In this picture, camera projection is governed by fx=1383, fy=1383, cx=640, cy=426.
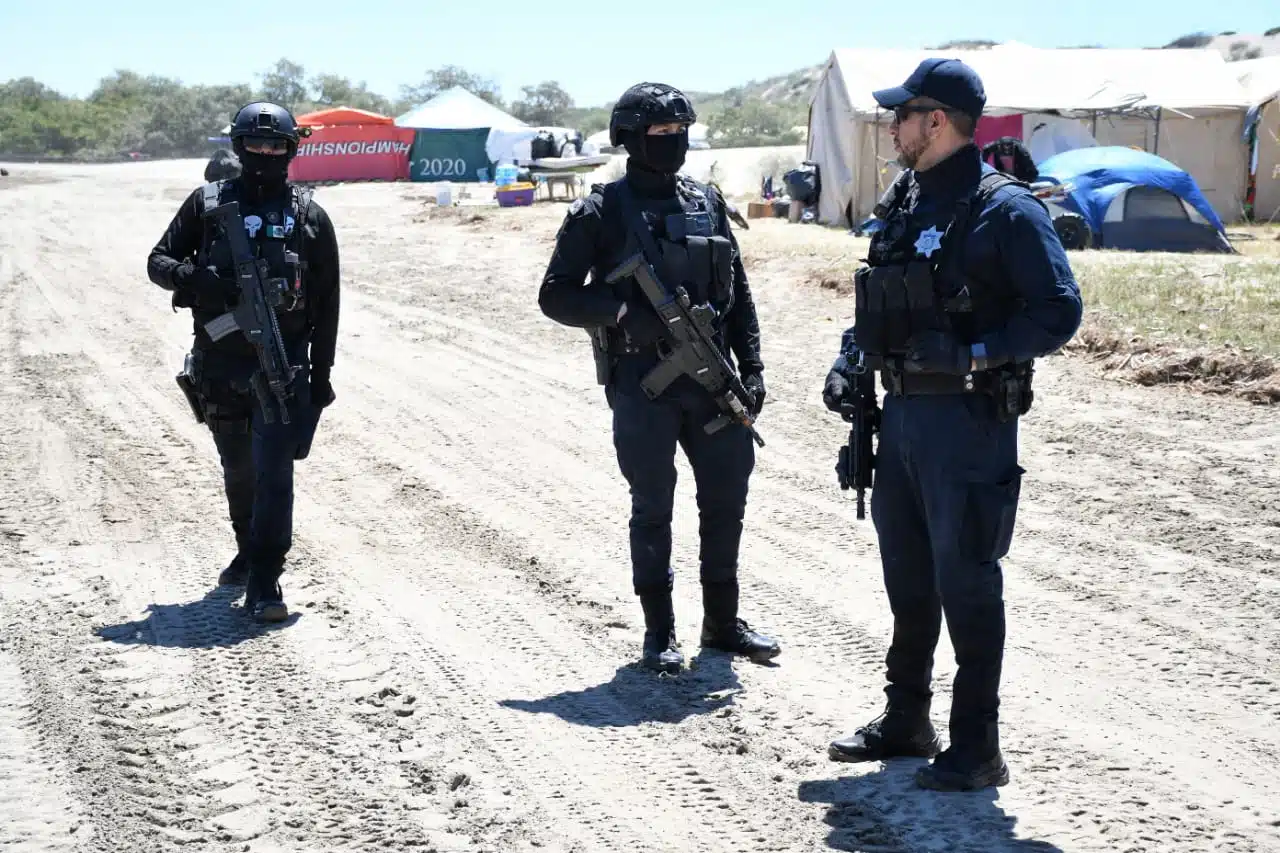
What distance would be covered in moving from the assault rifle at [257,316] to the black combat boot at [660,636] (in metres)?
1.76

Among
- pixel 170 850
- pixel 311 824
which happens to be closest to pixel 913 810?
pixel 311 824

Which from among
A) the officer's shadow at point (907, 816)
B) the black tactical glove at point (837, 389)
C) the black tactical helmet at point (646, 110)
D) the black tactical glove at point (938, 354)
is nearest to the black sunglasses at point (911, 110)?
the black tactical glove at point (938, 354)

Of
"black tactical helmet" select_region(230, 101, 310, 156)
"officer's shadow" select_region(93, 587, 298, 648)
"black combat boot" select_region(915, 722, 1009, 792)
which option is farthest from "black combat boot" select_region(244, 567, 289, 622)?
"black combat boot" select_region(915, 722, 1009, 792)

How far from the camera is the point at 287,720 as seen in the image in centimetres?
473

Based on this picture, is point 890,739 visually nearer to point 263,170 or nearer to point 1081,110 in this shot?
point 263,170

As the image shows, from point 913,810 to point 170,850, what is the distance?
2.08 metres

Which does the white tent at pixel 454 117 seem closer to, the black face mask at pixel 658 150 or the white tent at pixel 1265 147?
the white tent at pixel 1265 147

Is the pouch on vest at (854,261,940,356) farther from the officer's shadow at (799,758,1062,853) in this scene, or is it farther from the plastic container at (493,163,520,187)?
the plastic container at (493,163,520,187)

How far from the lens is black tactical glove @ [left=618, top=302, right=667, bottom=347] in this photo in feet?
15.9

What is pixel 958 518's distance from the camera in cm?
385

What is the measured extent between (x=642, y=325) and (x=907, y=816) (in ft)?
6.21

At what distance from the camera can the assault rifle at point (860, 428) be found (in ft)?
13.6

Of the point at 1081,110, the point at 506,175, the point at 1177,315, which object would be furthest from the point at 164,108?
the point at 1177,315

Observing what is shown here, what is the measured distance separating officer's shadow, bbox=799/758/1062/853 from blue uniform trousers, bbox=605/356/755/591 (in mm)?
1154
